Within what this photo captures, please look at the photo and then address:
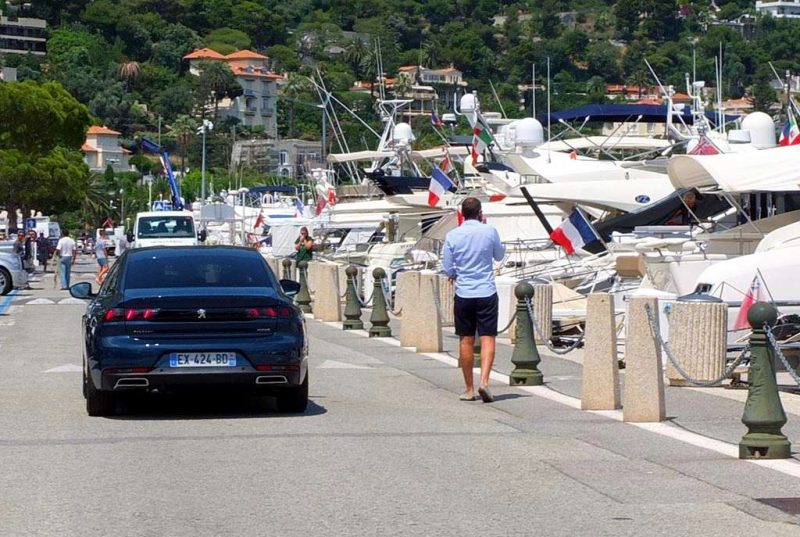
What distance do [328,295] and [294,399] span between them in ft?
53.1

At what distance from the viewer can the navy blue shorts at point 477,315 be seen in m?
15.7

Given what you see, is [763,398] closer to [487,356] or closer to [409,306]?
[487,356]

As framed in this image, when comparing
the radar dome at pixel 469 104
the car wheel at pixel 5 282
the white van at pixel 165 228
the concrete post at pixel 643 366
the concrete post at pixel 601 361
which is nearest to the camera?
the concrete post at pixel 643 366

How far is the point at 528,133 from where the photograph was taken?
→ 41.3 meters

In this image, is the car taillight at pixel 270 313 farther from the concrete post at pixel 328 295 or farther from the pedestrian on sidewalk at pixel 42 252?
the pedestrian on sidewalk at pixel 42 252

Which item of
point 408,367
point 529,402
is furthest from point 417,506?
point 408,367

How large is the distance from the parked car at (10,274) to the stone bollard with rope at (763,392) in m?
32.4

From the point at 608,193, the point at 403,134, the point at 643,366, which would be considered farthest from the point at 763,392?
the point at 403,134

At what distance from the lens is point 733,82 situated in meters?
190

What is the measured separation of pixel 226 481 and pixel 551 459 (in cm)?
243

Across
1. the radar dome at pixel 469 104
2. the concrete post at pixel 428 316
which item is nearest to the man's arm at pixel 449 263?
the concrete post at pixel 428 316

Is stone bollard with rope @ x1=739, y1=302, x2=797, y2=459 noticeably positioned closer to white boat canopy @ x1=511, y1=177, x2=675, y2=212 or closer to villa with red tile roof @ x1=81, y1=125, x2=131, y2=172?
white boat canopy @ x1=511, y1=177, x2=675, y2=212

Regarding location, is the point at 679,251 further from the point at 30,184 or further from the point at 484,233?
the point at 30,184

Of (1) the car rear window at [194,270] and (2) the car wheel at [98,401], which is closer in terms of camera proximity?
(2) the car wheel at [98,401]
